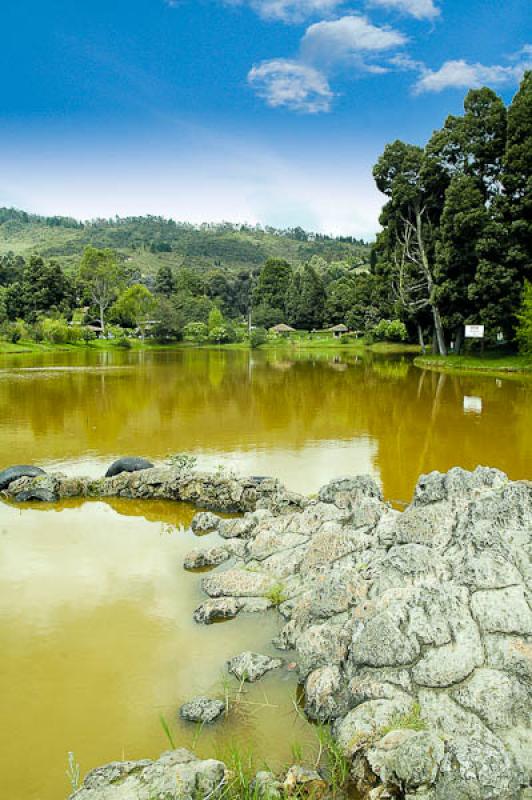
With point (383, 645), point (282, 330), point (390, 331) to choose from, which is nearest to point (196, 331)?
point (282, 330)

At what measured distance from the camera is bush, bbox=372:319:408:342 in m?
56.1

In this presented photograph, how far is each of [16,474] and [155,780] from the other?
26.6ft

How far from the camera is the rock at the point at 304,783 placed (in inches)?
146

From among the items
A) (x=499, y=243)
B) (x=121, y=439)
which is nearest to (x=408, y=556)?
(x=121, y=439)

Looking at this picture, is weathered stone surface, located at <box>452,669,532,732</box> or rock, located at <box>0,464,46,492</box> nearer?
weathered stone surface, located at <box>452,669,532,732</box>

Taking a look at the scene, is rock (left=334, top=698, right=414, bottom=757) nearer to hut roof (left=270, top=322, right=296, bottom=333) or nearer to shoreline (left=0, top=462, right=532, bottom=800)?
shoreline (left=0, top=462, right=532, bottom=800)

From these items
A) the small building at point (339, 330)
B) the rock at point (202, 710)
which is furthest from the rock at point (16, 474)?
the small building at point (339, 330)

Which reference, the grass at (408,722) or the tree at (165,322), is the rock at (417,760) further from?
the tree at (165,322)

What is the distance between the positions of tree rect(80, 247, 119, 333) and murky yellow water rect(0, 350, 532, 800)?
48.2 m

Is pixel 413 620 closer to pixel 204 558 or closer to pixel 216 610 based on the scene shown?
pixel 216 610

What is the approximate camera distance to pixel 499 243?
30328 mm

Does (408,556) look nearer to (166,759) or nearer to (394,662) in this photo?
(394,662)

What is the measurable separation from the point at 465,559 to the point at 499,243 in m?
28.7

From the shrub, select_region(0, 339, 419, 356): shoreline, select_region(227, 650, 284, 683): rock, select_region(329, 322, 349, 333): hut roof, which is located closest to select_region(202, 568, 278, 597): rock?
select_region(227, 650, 284, 683): rock
